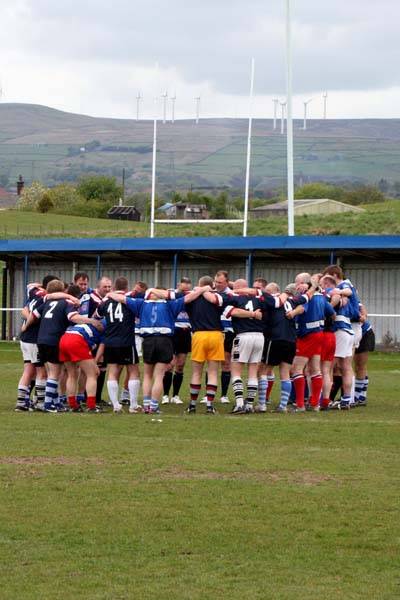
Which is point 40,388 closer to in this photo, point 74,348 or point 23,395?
point 23,395

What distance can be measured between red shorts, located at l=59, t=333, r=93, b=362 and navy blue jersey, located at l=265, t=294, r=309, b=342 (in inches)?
105

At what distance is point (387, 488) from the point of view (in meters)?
11.3

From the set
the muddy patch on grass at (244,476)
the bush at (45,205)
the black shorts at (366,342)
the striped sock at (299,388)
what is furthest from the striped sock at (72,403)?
the bush at (45,205)

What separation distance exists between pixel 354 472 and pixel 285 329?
232 inches

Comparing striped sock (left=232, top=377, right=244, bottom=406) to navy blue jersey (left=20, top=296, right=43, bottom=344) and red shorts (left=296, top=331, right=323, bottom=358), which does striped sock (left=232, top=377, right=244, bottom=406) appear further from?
navy blue jersey (left=20, top=296, right=43, bottom=344)

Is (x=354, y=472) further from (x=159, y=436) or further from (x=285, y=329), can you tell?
(x=285, y=329)

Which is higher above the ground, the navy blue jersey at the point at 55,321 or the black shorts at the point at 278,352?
the navy blue jersey at the point at 55,321

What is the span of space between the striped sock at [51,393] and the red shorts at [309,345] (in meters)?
3.60

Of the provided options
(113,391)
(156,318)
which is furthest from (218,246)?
(156,318)

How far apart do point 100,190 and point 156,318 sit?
137 meters

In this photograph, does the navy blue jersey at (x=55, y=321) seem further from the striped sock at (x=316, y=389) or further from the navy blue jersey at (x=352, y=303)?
the navy blue jersey at (x=352, y=303)

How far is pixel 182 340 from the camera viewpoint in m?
19.7

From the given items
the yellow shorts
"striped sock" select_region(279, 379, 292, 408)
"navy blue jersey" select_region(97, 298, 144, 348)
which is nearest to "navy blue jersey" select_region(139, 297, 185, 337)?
"navy blue jersey" select_region(97, 298, 144, 348)

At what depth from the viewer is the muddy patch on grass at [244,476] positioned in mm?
11680
